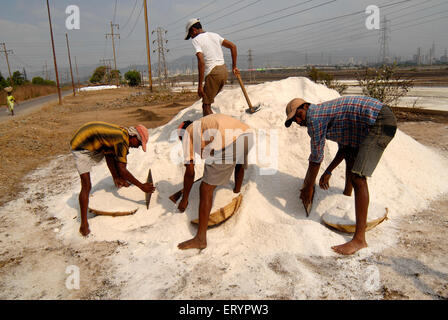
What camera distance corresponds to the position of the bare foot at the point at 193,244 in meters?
2.35

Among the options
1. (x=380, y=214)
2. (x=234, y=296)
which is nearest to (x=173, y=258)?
(x=234, y=296)

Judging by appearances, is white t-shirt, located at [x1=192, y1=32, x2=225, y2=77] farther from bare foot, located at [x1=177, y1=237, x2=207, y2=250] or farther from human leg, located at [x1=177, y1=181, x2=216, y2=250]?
bare foot, located at [x1=177, y1=237, x2=207, y2=250]

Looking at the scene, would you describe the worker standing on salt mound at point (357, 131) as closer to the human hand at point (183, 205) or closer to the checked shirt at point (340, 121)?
the checked shirt at point (340, 121)

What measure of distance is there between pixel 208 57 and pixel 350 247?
2618 mm

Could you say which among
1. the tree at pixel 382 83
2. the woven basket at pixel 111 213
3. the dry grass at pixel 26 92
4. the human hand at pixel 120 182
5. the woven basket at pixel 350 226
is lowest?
the woven basket at pixel 350 226

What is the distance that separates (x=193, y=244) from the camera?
2359 mm

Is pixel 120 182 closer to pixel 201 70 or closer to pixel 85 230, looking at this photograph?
pixel 85 230

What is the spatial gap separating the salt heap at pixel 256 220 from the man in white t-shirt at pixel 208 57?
18.0 inches

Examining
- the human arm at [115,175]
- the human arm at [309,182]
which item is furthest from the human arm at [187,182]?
the human arm at [309,182]

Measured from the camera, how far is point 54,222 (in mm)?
3041

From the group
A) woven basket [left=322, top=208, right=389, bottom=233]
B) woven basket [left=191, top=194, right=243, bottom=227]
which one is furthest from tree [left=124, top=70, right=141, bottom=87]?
woven basket [left=322, top=208, right=389, bottom=233]

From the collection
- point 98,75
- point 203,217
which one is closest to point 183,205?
point 203,217
